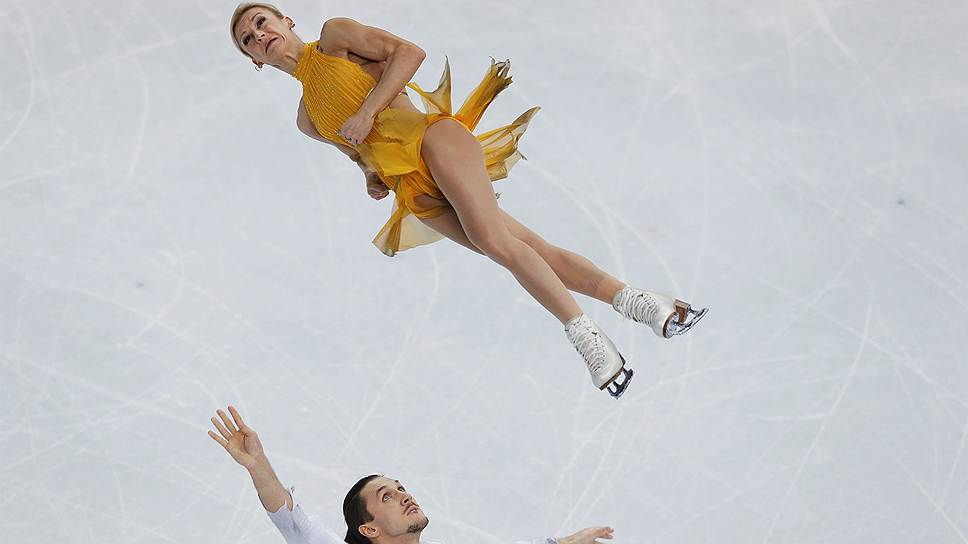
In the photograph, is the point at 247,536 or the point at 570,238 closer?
the point at 247,536

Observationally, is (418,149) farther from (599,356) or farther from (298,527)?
(298,527)

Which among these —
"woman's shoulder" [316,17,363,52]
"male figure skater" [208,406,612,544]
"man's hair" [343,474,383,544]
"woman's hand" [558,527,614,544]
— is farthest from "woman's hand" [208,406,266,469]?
"woman's shoulder" [316,17,363,52]

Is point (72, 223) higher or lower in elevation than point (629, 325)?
lower

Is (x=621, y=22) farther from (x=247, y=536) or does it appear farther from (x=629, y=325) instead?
(x=247, y=536)

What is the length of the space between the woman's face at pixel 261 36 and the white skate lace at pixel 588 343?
4.04 ft

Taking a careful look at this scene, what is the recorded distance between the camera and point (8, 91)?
685cm

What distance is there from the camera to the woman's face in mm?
4363

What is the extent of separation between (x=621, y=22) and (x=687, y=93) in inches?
24.1

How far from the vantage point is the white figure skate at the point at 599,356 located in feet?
13.5

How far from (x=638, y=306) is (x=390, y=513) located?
101 cm

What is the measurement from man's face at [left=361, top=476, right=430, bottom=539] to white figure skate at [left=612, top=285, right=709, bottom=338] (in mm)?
910

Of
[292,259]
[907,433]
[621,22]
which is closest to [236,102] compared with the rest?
[292,259]

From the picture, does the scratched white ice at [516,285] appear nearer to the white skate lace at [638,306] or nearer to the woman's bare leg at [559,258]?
the woman's bare leg at [559,258]

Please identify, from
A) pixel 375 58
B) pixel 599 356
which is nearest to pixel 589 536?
pixel 599 356
